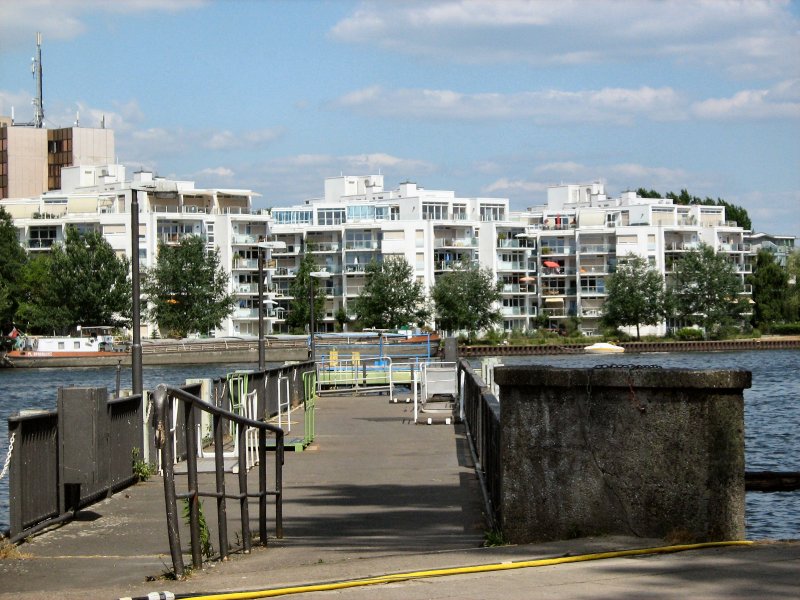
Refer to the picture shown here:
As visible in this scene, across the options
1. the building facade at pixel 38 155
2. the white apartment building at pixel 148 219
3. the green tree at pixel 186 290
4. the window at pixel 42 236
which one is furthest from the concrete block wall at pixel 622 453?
the building facade at pixel 38 155

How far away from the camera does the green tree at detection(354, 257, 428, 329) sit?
410 feet

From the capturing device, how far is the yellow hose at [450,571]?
8312mm

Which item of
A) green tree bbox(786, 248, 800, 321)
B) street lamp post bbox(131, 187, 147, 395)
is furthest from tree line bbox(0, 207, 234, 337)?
street lamp post bbox(131, 187, 147, 395)

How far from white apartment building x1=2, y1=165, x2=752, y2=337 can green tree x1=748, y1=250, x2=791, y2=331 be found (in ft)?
16.1

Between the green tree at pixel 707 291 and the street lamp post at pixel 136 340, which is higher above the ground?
the green tree at pixel 707 291

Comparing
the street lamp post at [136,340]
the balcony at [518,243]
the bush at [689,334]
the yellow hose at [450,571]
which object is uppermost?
the balcony at [518,243]

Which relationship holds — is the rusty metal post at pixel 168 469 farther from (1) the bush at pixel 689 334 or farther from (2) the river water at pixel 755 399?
(1) the bush at pixel 689 334

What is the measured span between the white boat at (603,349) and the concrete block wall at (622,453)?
114 meters

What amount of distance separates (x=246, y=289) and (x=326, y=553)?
400 feet

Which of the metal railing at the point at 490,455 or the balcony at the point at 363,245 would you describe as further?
the balcony at the point at 363,245

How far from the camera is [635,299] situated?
13350 centimetres

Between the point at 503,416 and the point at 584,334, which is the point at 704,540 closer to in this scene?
the point at 503,416

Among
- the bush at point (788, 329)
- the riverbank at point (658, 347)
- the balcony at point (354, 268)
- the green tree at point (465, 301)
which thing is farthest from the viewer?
the bush at point (788, 329)

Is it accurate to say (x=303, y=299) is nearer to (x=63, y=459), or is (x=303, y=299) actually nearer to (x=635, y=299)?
(x=635, y=299)
